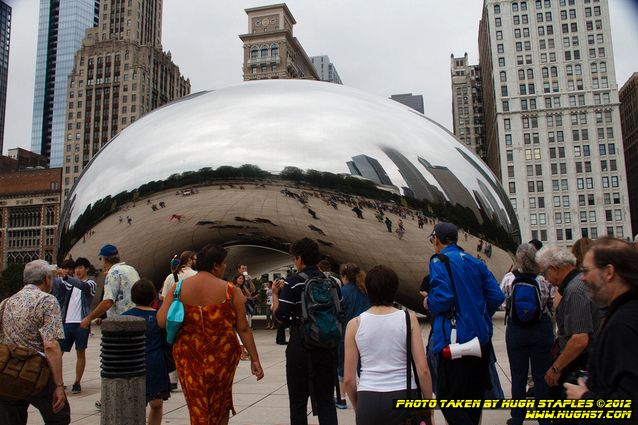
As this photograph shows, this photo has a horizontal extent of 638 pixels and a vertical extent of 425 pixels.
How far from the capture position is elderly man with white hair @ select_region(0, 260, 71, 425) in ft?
11.1

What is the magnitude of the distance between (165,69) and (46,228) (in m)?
36.1

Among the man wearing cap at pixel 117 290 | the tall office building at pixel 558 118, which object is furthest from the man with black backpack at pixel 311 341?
the tall office building at pixel 558 118

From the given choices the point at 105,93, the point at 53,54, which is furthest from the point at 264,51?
the point at 53,54

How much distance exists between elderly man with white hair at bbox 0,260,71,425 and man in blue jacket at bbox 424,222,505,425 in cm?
227

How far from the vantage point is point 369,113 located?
8.34 m

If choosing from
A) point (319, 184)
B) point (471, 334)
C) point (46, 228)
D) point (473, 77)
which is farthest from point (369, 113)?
point (473, 77)

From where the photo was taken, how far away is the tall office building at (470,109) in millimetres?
113500

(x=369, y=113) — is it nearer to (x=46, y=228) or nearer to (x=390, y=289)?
(x=390, y=289)

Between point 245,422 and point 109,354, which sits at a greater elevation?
point 109,354

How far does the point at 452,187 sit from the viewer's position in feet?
26.3

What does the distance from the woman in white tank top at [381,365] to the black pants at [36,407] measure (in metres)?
1.92

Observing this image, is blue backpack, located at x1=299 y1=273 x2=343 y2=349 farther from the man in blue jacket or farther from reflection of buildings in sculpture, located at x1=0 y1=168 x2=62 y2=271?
reflection of buildings in sculpture, located at x1=0 y1=168 x2=62 y2=271

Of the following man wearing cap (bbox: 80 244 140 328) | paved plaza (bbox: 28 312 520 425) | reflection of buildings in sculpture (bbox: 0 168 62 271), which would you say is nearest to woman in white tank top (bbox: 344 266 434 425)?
paved plaza (bbox: 28 312 520 425)

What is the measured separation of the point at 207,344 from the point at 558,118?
279 feet
